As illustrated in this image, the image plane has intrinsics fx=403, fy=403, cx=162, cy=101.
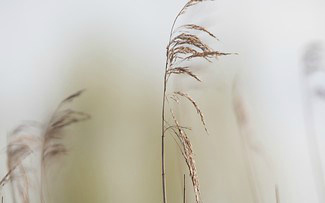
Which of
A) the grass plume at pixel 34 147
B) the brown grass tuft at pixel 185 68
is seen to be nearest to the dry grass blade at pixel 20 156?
the grass plume at pixel 34 147

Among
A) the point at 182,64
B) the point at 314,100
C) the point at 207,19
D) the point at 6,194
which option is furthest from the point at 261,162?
the point at 6,194

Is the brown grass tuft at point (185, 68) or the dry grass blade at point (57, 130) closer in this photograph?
the brown grass tuft at point (185, 68)

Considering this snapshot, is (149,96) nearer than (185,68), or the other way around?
(185,68)

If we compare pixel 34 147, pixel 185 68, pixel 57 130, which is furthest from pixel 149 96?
pixel 34 147

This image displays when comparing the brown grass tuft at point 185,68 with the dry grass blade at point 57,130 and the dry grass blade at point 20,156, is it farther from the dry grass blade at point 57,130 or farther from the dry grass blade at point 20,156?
the dry grass blade at point 20,156

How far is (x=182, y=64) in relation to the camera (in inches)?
61.7

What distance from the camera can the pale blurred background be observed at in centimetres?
151

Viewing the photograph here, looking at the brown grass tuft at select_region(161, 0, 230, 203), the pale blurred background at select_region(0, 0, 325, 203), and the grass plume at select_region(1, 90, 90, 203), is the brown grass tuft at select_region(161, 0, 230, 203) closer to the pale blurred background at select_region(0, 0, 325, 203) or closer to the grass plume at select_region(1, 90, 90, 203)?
the pale blurred background at select_region(0, 0, 325, 203)

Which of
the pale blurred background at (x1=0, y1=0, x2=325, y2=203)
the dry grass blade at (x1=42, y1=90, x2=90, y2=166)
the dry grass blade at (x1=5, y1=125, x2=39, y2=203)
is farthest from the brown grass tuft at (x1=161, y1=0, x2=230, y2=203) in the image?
the dry grass blade at (x1=5, y1=125, x2=39, y2=203)

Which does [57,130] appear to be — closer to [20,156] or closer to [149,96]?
[20,156]

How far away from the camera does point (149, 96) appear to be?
5.10 ft

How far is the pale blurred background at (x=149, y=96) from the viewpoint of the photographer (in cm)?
151

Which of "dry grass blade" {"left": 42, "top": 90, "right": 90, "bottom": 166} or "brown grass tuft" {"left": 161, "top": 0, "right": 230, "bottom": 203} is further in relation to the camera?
"dry grass blade" {"left": 42, "top": 90, "right": 90, "bottom": 166}

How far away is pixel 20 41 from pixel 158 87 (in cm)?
55
